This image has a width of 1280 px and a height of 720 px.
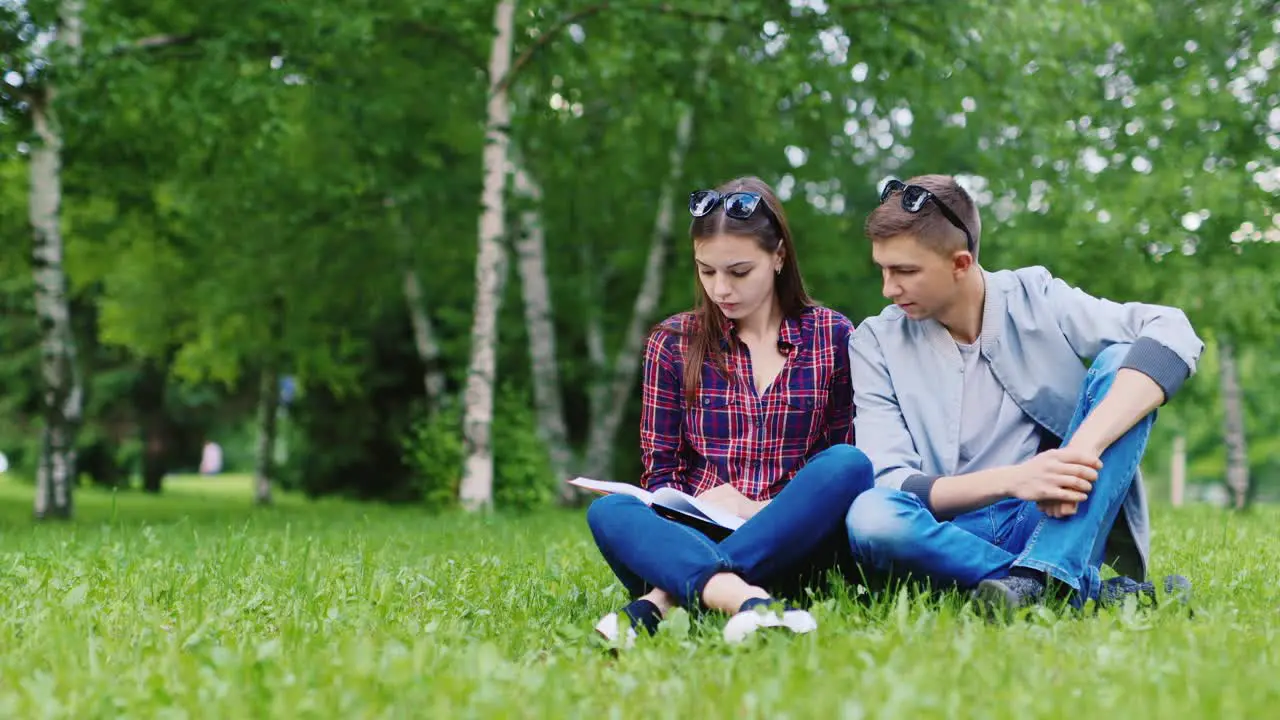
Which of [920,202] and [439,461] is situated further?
[439,461]

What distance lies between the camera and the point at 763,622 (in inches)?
121

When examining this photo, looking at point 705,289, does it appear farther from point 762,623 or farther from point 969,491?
point 762,623

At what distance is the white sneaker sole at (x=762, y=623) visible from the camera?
3.06 meters

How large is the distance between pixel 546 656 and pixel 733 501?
2.95 feet

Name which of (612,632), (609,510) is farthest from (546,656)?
(609,510)

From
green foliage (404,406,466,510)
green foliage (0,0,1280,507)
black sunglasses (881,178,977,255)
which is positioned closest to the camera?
black sunglasses (881,178,977,255)

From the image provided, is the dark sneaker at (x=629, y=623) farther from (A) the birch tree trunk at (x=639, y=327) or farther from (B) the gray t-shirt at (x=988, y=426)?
(A) the birch tree trunk at (x=639, y=327)

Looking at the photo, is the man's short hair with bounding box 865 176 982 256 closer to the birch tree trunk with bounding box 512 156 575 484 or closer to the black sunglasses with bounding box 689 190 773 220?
the black sunglasses with bounding box 689 190 773 220

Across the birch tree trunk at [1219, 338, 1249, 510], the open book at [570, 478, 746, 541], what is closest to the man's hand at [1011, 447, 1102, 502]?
the open book at [570, 478, 746, 541]

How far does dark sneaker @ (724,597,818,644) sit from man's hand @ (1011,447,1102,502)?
0.83 meters

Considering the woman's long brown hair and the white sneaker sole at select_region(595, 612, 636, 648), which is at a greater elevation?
the woman's long brown hair

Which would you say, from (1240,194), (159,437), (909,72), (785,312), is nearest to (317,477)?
(159,437)

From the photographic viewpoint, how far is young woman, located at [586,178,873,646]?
356cm

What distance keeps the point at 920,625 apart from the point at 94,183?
14.6m
